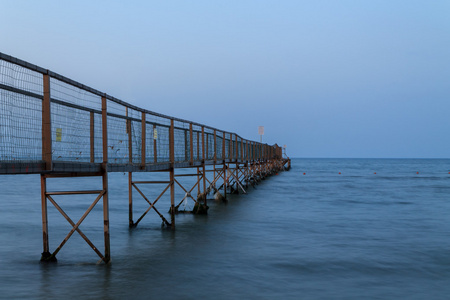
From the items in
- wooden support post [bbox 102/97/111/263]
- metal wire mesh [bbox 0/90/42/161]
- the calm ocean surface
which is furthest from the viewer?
wooden support post [bbox 102/97/111/263]

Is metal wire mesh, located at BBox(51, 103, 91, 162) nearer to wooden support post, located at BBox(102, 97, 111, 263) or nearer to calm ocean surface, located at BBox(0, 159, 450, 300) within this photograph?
wooden support post, located at BBox(102, 97, 111, 263)

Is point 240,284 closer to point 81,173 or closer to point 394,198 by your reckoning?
point 81,173

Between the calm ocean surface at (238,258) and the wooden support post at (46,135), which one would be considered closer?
the wooden support post at (46,135)

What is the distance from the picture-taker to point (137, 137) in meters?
14.0

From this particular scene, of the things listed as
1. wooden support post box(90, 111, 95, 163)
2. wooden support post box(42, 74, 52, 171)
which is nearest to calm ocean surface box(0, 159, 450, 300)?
wooden support post box(90, 111, 95, 163)

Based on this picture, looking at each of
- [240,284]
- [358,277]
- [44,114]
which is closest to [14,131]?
[44,114]

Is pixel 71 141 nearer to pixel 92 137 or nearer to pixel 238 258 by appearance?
pixel 92 137

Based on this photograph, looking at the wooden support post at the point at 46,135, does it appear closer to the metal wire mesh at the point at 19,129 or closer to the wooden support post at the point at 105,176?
the metal wire mesh at the point at 19,129

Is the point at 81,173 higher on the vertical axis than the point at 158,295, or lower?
higher

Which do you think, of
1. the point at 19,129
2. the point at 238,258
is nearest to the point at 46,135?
the point at 19,129

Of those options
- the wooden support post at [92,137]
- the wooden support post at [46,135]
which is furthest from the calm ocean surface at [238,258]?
the wooden support post at [46,135]

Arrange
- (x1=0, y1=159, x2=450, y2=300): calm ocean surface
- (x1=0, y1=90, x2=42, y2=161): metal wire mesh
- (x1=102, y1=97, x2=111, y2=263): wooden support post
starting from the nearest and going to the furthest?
(x1=0, y1=90, x2=42, y2=161): metal wire mesh → (x1=0, y1=159, x2=450, y2=300): calm ocean surface → (x1=102, y1=97, x2=111, y2=263): wooden support post

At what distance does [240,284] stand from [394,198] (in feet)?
82.1

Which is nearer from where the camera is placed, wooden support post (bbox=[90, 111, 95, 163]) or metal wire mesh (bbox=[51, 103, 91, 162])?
metal wire mesh (bbox=[51, 103, 91, 162])
